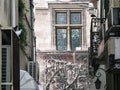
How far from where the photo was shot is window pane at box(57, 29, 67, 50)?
40059 millimetres

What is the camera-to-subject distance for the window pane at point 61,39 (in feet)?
131

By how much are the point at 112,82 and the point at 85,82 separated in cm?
1605

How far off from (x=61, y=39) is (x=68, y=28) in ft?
3.95

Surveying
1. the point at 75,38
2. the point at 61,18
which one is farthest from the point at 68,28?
the point at 61,18

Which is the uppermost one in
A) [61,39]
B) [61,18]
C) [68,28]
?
[61,18]

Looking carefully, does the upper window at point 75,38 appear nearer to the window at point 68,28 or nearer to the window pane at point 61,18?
the window at point 68,28

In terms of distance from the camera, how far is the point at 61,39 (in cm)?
4075

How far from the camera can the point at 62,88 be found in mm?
35125

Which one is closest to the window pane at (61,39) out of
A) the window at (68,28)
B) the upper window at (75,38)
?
the window at (68,28)

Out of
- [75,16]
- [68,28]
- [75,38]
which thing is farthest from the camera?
[75,16]

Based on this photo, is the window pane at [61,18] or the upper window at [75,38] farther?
the window pane at [61,18]

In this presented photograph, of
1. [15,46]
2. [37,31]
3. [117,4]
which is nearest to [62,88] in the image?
[37,31]

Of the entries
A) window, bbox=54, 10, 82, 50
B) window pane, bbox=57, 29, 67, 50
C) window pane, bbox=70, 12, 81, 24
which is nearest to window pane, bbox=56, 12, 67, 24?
window, bbox=54, 10, 82, 50

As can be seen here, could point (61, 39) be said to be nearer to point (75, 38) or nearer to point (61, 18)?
point (75, 38)
